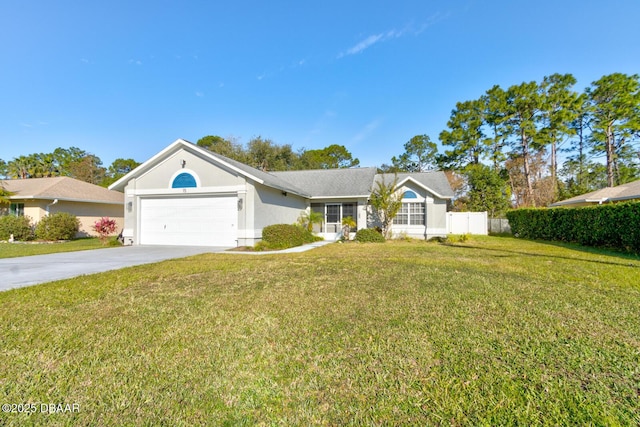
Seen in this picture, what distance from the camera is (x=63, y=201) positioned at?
59.1 feet

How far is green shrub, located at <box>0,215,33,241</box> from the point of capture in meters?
16.5

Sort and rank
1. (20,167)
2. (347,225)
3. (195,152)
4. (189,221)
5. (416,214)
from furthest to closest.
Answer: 1. (20,167)
2. (416,214)
3. (347,225)
4. (189,221)
5. (195,152)

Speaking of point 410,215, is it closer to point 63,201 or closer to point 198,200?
point 198,200

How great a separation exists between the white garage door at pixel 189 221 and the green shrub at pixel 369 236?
21.7 feet

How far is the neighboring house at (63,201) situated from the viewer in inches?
684

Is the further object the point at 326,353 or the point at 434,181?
the point at 434,181

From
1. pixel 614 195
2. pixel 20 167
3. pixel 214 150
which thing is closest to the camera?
pixel 614 195

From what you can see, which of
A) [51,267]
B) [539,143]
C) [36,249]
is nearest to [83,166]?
[36,249]

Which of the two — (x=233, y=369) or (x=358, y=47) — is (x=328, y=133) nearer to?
(x=358, y=47)

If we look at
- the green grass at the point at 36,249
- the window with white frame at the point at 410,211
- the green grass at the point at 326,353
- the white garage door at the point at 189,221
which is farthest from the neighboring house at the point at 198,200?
the green grass at the point at 326,353

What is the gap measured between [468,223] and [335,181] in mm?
10831

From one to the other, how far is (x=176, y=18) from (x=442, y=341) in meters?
15.6

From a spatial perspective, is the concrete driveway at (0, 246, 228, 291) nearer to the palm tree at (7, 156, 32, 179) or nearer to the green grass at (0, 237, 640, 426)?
the green grass at (0, 237, 640, 426)

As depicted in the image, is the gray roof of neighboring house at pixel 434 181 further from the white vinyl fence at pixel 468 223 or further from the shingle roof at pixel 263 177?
the shingle roof at pixel 263 177
